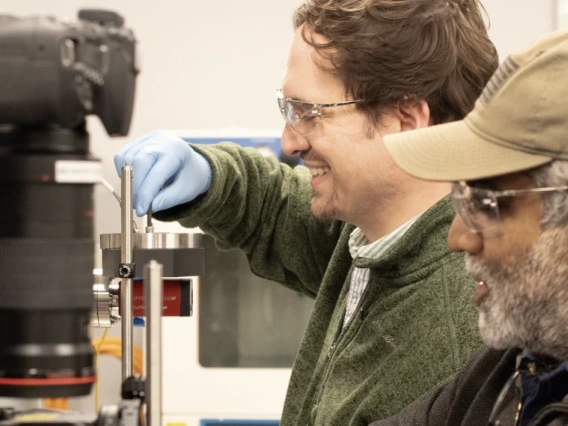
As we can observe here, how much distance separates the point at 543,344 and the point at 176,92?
7.49ft

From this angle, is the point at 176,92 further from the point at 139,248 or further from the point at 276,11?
the point at 139,248

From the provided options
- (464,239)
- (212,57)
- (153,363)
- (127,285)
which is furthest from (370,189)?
(212,57)

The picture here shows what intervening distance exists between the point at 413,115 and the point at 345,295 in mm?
330

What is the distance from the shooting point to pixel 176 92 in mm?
3105

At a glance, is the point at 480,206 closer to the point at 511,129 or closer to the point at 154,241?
the point at 511,129

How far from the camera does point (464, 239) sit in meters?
1.07

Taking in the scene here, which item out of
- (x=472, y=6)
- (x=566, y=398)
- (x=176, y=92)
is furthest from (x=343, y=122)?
(x=176, y=92)

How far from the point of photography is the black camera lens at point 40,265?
2.40 ft

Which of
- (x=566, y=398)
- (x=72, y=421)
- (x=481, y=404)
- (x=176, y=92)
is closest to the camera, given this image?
(x=72, y=421)

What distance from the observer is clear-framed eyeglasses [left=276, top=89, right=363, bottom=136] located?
4.64ft

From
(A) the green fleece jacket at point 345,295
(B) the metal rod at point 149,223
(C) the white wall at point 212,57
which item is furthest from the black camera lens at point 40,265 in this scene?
(C) the white wall at point 212,57

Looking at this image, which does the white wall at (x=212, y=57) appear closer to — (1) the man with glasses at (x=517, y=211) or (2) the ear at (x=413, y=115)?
(2) the ear at (x=413, y=115)

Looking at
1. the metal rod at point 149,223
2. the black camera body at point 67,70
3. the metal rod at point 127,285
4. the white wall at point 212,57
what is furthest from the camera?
the white wall at point 212,57

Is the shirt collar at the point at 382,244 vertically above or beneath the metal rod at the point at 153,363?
beneath
